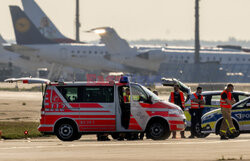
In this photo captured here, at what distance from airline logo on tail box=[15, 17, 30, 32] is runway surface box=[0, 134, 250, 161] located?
71.5 m

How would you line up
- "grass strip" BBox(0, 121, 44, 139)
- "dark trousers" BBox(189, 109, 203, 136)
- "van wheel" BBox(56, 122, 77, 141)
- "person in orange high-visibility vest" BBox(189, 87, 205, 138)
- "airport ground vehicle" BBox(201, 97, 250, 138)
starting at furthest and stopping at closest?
1. "grass strip" BBox(0, 121, 44, 139)
2. "dark trousers" BBox(189, 109, 203, 136)
3. "person in orange high-visibility vest" BBox(189, 87, 205, 138)
4. "airport ground vehicle" BBox(201, 97, 250, 138)
5. "van wheel" BBox(56, 122, 77, 141)

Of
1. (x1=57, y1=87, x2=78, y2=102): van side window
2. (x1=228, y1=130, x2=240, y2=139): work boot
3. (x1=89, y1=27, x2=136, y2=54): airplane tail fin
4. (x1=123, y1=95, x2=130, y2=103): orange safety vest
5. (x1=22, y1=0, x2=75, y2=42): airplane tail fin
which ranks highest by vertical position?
(x1=22, y1=0, x2=75, y2=42): airplane tail fin

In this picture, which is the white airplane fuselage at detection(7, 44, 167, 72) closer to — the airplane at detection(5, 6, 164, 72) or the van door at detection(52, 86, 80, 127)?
the airplane at detection(5, 6, 164, 72)

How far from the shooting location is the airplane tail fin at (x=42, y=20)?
10600 cm

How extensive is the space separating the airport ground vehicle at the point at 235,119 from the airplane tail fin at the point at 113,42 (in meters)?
64.2

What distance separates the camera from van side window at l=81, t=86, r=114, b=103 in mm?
21734

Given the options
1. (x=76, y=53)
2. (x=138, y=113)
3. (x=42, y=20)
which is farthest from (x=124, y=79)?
(x=42, y=20)

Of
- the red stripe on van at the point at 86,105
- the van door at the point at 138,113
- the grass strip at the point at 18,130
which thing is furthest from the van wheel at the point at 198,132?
the grass strip at the point at 18,130

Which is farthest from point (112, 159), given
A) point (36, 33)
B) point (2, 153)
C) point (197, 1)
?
point (36, 33)

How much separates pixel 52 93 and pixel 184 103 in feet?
18.4

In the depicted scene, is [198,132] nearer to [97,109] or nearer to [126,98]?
[126,98]

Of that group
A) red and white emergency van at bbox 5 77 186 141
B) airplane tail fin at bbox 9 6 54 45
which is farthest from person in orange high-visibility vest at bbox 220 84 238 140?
airplane tail fin at bbox 9 6 54 45

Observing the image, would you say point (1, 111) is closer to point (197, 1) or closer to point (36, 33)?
point (197, 1)

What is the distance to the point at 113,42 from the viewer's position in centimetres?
8944
